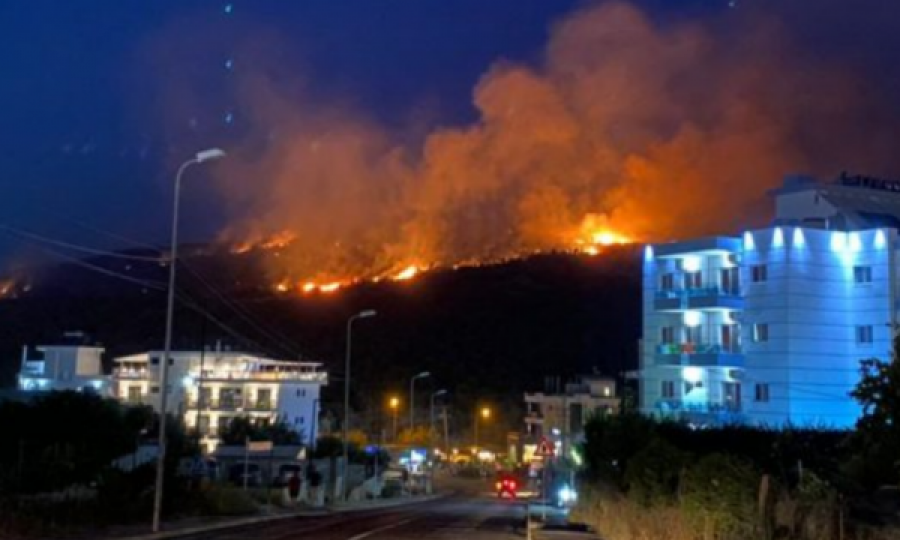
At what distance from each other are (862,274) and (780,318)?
6568 millimetres

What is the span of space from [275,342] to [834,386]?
10576cm

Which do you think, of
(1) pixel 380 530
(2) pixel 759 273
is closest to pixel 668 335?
(2) pixel 759 273

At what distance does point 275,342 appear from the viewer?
162 meters

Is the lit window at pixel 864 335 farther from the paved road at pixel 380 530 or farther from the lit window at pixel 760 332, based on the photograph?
the paved road at pixel 380 530

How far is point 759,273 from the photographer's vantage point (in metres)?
69.9

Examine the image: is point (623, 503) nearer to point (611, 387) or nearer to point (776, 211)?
point (776, 211)

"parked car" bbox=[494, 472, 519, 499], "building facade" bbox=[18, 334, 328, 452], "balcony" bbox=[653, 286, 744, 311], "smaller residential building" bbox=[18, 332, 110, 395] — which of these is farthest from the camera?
"smaller residential building" bbox=[18, 332, 110, 395]

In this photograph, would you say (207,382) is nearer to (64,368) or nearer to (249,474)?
(64,368)

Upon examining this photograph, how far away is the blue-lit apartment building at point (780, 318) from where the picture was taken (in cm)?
6819

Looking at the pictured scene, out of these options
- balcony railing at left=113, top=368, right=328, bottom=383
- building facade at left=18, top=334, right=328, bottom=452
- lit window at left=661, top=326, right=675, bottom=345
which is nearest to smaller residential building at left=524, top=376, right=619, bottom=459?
balcony railing at left=113, top=368, right=328, bottom=383

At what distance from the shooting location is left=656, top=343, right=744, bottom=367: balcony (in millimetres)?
70812

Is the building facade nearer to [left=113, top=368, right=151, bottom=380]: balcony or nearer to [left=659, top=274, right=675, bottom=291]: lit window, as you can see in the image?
[left=113, top=368, right=151, bottom=380]: balcony

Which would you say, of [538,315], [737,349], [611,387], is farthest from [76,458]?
[538,315]

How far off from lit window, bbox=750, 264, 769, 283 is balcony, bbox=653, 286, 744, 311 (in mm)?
1722
